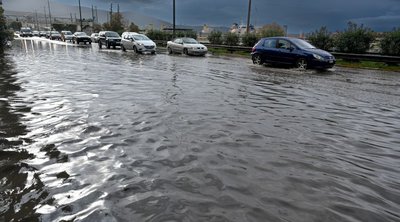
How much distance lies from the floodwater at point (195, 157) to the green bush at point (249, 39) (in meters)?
21.7

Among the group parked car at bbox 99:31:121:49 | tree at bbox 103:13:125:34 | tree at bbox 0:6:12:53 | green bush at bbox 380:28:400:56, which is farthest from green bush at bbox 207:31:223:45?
tree at bbox 103:13:125:34

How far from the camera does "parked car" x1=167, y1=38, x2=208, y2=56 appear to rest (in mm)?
26152

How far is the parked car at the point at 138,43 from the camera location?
26.3m

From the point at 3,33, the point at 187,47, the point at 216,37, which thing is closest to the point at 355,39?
the point at 187,47

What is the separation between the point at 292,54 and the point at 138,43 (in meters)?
14.8

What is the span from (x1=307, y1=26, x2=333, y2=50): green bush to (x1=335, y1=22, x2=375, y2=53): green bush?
980 millimetres

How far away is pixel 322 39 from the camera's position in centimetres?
2395

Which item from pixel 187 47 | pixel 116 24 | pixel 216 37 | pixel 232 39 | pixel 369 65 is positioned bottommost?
pixel 369 65

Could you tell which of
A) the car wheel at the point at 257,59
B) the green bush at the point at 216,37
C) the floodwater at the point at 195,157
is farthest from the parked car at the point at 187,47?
the floodwater at the point at 195,157

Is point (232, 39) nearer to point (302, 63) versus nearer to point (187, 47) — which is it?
point (187, 47)

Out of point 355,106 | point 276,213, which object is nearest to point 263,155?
point 276,213

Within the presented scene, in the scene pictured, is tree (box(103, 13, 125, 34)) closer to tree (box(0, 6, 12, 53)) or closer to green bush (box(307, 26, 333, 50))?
tree (box(0, 6, 12, 53))

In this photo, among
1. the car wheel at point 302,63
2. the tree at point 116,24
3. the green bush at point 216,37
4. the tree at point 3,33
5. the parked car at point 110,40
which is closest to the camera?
the car wheel at point 302,63

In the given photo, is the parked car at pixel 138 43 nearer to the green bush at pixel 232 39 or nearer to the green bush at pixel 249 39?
the green bush at pixel 249 39
